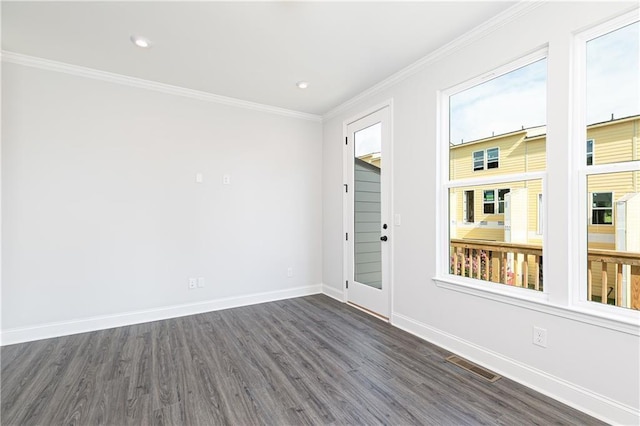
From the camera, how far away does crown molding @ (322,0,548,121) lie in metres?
2.13

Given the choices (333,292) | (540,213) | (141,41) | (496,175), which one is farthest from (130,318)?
(540,213)

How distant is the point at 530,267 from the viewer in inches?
87.7

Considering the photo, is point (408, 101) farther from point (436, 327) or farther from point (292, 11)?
point (436, 327)

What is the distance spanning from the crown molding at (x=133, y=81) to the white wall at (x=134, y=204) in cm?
6

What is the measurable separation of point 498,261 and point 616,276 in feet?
2.38

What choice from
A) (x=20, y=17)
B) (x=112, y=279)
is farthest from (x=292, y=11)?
(x=112, y=279)

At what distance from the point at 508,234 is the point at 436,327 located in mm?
1092

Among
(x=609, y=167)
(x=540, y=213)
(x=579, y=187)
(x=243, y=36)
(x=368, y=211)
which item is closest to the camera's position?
(x=609, y=167)

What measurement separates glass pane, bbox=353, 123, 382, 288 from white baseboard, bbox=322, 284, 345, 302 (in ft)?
1.33

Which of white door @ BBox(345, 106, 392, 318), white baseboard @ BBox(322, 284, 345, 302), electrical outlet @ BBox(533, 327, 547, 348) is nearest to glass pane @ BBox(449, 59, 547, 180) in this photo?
white door @ BBox(345, 106, 392, 318)

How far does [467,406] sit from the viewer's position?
1897 millimetres

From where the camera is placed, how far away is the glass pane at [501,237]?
2.21 m

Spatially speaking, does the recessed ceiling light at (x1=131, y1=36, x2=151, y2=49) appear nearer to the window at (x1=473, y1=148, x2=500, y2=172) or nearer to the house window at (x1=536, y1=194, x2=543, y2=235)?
the window at (x1=473, y1=148, x2=500, y2=172)

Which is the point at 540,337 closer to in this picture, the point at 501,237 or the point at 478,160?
the point at 501,237
